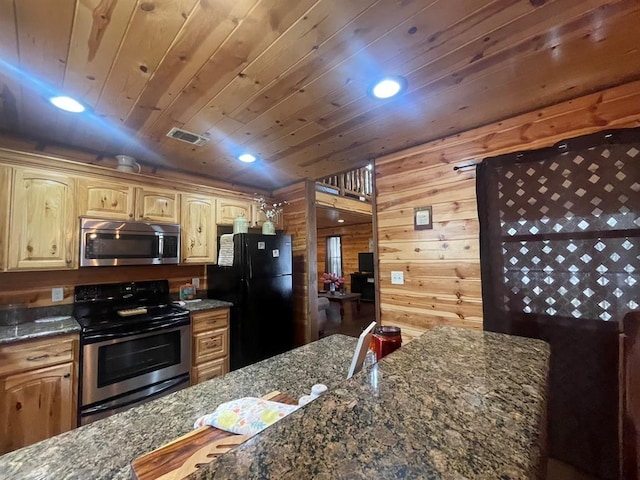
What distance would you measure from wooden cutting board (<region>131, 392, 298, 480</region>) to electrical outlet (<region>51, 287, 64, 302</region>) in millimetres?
2366

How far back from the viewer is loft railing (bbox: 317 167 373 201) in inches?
174

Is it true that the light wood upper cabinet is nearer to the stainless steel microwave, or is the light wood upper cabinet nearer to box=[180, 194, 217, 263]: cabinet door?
box=[180, 194, 217, 263]: cabinet door

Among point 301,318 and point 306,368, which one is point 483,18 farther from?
point 301,318

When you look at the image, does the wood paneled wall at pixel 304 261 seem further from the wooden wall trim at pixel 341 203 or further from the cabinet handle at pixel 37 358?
the cabinet handle at pixel 37 358

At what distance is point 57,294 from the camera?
2246mm

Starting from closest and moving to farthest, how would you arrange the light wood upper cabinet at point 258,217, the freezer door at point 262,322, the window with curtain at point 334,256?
the freezer door at point 262,322
the light wood upper cabinet at point 258,217
the window with curtain at point 334,256

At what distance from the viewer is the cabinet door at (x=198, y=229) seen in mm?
2744

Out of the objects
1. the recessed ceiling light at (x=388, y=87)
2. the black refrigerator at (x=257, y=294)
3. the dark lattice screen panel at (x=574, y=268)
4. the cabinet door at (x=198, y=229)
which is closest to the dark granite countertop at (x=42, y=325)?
the black refrigerator at (x=257, y=294)

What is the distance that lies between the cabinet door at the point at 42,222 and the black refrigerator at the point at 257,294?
Answer: 1.21 meters

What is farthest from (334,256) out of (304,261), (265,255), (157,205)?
(157,205)

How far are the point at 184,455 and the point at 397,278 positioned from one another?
2063mm

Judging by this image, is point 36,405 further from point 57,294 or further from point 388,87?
point 388,87

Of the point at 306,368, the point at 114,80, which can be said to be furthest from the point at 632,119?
the point at 114,80

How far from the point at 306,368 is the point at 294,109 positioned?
58.6 inches
